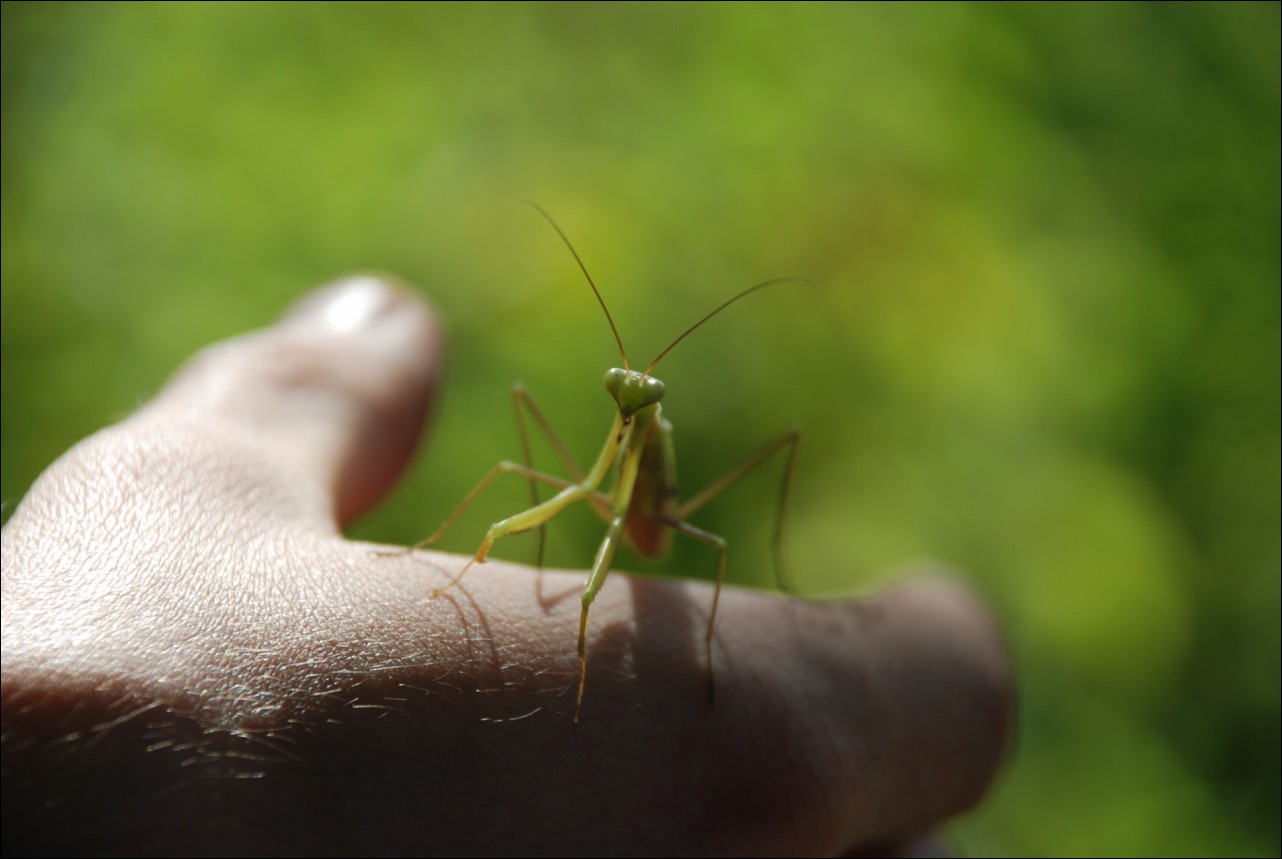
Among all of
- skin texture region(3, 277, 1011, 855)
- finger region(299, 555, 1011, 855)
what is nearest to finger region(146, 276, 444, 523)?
skin texture region(3, 277, 1011, 855)

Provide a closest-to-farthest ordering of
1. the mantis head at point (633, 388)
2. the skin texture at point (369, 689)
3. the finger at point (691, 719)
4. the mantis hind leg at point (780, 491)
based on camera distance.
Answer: the skin texture at point (369, 689), the finger at point (691, 719), the mantis head at point (633, 388), the mantis hind leg at point (780, 491)

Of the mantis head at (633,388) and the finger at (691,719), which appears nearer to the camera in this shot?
the finger at (691,719)

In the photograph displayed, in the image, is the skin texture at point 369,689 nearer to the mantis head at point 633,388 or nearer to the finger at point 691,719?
the finger at point 691,719

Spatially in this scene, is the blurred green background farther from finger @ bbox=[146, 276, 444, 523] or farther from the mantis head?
the mantis head

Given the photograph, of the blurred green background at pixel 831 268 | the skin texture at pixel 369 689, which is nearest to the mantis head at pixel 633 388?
the skin texture at pixel 369 689

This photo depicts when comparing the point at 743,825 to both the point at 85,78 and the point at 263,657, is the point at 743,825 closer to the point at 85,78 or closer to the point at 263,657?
the point at 263,657

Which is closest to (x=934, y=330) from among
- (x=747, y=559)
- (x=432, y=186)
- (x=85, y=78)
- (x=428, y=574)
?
(x=747, y=559)

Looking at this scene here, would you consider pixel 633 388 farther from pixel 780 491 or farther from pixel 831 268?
pixel 831 268
